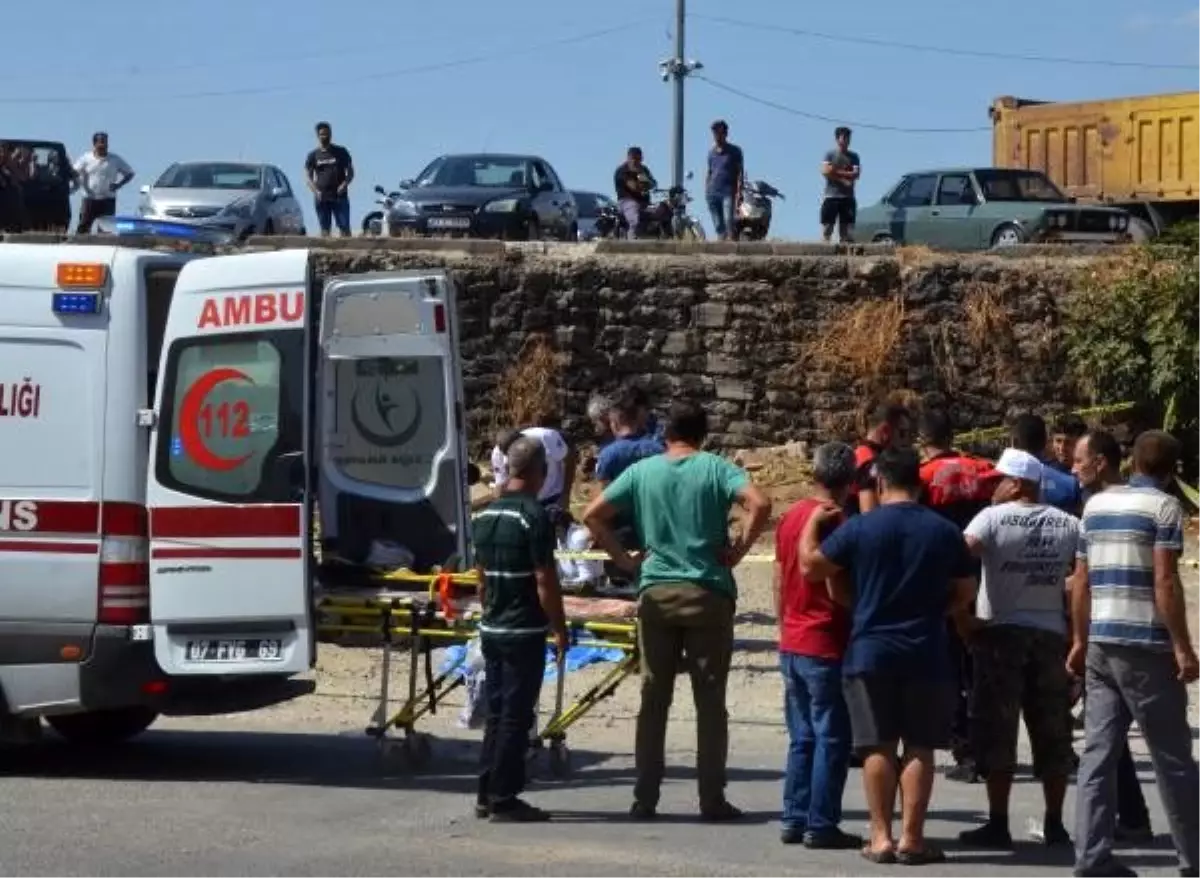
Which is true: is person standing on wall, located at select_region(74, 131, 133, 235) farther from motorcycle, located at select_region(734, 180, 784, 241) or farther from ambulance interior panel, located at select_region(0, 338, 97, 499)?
ambulance interior panel, located at select_region(0, 338, 97, 499)

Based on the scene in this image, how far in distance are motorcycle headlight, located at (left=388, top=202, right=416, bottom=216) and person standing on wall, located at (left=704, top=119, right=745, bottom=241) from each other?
11.1ft

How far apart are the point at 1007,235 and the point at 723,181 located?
329cm

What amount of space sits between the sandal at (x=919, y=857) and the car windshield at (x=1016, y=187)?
1880cm

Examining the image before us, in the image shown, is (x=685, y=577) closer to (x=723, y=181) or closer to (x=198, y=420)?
(x=198, y=420)

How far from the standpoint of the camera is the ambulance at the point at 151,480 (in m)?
10.7

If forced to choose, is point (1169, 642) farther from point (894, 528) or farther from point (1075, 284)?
point (1075, 284)

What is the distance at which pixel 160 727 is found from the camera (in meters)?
13.6

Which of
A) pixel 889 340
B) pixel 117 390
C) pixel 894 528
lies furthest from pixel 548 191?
pixel 894 528

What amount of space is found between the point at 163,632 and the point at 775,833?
3.06 m

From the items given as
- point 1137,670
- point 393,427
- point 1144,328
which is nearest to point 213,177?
point 1144,328

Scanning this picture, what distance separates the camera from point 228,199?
90.2 feet

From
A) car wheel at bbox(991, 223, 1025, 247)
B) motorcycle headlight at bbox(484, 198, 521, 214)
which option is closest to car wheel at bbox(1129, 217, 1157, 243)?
car wheel at bbox(991, 223, 1025, 247)

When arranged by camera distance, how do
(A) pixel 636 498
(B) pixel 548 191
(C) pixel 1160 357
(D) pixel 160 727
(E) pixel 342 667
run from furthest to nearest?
(B) pixel 548 191
(C) pixel 1160 357
(E) pixel 342 667
(D) pixel 160 727
(A) pixel 636 498

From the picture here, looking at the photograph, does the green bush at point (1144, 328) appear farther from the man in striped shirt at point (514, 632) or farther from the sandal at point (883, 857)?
the sandal at point (883, 857)
